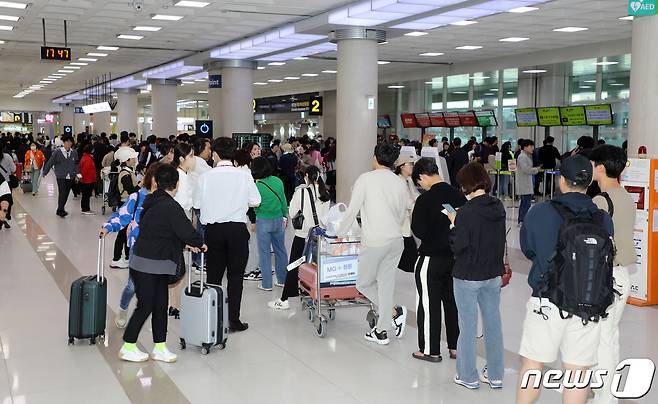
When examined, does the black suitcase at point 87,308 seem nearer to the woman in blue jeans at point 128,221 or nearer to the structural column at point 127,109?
the woman in blue jeans at point 128,221

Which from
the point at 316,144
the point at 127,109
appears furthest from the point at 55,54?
the point at 127,109

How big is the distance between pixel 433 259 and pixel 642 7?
437 centimetres

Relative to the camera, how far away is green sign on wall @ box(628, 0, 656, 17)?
7.88 m

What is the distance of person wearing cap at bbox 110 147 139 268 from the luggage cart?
92.8 inches

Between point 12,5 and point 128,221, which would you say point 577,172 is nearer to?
point 128,221

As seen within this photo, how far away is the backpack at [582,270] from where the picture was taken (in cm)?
364

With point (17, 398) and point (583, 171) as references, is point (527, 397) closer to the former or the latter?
point (583, 171)

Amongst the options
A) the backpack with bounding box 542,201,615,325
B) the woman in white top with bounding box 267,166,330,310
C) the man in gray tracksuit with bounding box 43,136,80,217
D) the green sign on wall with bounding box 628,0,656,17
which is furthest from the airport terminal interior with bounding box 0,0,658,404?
the backpack with bounding box 542,201,615,325

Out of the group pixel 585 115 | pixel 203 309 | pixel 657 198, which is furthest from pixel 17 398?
pixel 585 115

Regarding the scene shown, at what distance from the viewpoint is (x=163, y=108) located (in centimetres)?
2778

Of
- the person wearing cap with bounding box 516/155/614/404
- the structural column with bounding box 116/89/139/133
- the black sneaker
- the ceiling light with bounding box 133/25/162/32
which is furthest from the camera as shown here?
the structural column with bounding box 116/89/139/133

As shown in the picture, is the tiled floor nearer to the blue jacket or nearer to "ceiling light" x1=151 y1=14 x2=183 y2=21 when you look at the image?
the blue jacket

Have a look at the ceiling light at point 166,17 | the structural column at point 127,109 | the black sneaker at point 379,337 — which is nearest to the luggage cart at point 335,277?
the black sneaker at point 379,337

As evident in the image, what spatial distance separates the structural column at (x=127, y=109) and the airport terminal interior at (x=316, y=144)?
0.32ft
